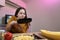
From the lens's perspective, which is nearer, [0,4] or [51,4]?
[0,4]

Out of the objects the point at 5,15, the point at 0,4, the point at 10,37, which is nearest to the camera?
the point at 10,37

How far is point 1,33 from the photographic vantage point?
0.59 meters

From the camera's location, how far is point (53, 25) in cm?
352

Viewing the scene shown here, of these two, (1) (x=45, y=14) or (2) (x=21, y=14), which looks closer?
(2) (x=21, y=14)

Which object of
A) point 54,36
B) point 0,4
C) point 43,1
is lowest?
point 54,36

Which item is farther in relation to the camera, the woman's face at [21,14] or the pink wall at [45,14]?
the pink wall at [45,14]

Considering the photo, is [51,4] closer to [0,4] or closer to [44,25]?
[44,25]

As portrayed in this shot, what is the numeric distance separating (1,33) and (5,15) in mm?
1748

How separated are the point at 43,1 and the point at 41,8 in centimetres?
22

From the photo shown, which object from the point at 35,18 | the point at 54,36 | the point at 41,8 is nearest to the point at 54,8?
the point at 41,8

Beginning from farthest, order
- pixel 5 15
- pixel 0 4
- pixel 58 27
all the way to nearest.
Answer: pixel 58 27 → pixel 5 15 → pixel 0 4

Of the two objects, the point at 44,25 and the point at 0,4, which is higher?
the point at 0,4

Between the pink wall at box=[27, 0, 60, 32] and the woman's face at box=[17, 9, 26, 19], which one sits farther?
the pink wall at box=[27, 0, 60, 32]

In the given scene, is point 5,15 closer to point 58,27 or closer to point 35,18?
point 35,18
